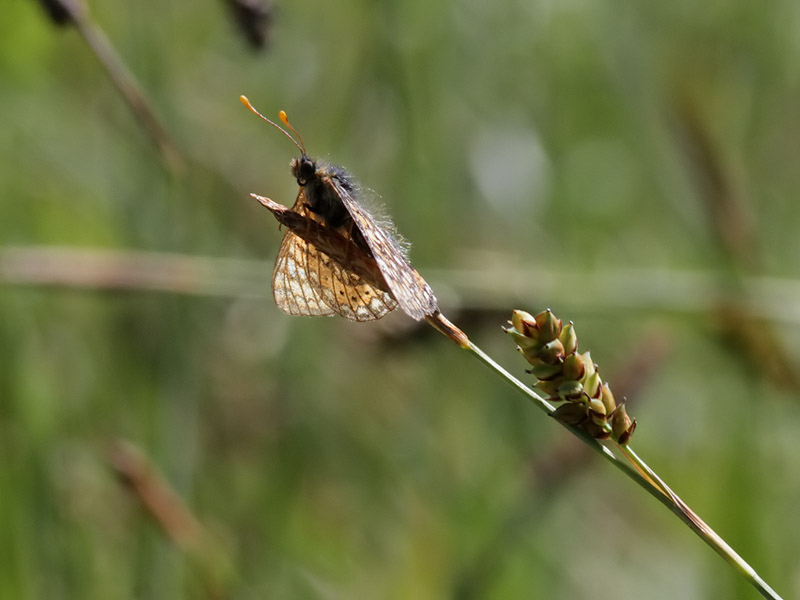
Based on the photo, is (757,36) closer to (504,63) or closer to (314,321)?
(504,63)

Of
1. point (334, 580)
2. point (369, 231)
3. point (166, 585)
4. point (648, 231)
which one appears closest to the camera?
point (369, 231)

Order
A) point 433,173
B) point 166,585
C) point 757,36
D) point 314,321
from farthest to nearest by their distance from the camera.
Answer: point 757,36
point 314,321
point 433,173
point 166,585

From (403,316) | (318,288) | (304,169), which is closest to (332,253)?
(318,288)

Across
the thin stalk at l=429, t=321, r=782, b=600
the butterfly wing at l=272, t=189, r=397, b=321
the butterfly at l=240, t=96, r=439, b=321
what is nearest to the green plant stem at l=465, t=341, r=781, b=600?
the thin stalk at l=429, t=321, r=782, b=600

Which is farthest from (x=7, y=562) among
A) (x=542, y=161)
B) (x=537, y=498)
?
(x=542, y=161)

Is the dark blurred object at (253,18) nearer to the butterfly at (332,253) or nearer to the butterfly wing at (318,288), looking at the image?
the butterfly at (332,253)

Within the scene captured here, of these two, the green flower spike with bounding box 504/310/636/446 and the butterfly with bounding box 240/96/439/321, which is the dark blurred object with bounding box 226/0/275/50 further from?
the green flower spike with bounding box 504/310/636/446

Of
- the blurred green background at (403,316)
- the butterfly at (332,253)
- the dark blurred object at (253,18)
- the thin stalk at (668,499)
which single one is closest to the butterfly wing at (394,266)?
the butterfly at (332,253)
